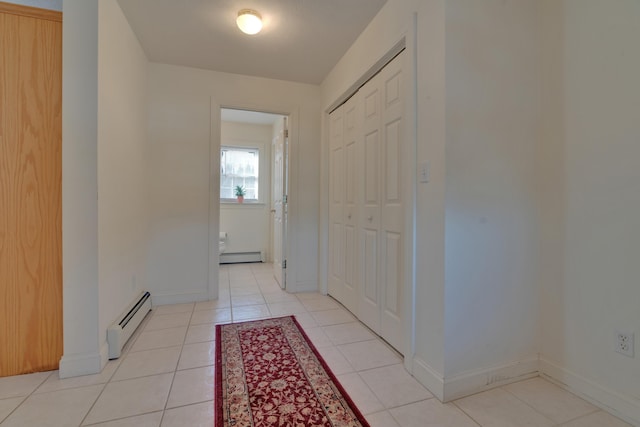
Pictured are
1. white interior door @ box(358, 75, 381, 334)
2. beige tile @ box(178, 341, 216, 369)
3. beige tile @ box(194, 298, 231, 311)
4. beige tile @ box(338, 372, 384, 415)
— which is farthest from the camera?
beige tile @ box(194, 298, 231, 311)

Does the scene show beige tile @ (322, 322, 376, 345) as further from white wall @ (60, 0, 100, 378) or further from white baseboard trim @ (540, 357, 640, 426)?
white wall @ (60, 0, 100, 378)

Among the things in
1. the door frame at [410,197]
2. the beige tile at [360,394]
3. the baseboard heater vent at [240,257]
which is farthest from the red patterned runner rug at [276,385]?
the baseboard heater vent at [240,257]

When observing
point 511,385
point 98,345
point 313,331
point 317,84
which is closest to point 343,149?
point 317,84

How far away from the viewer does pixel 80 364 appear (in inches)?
61.6

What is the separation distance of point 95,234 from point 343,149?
2.07 meters

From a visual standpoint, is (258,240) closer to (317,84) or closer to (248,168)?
(248,168)

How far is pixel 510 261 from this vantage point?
1562 millimetres

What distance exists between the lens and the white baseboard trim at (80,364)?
154cm

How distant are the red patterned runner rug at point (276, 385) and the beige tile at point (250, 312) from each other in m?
0.29

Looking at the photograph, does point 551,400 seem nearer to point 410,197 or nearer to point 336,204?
point 410,197

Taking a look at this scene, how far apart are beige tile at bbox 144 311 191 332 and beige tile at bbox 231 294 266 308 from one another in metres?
0.45

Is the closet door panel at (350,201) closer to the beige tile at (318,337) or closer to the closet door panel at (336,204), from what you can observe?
the closet door panel at (336,204)

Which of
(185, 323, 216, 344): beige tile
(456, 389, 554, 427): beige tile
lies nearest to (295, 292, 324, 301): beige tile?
(185, 323, 216, 344): beige tile

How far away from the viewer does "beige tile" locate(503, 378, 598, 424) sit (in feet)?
4.22
